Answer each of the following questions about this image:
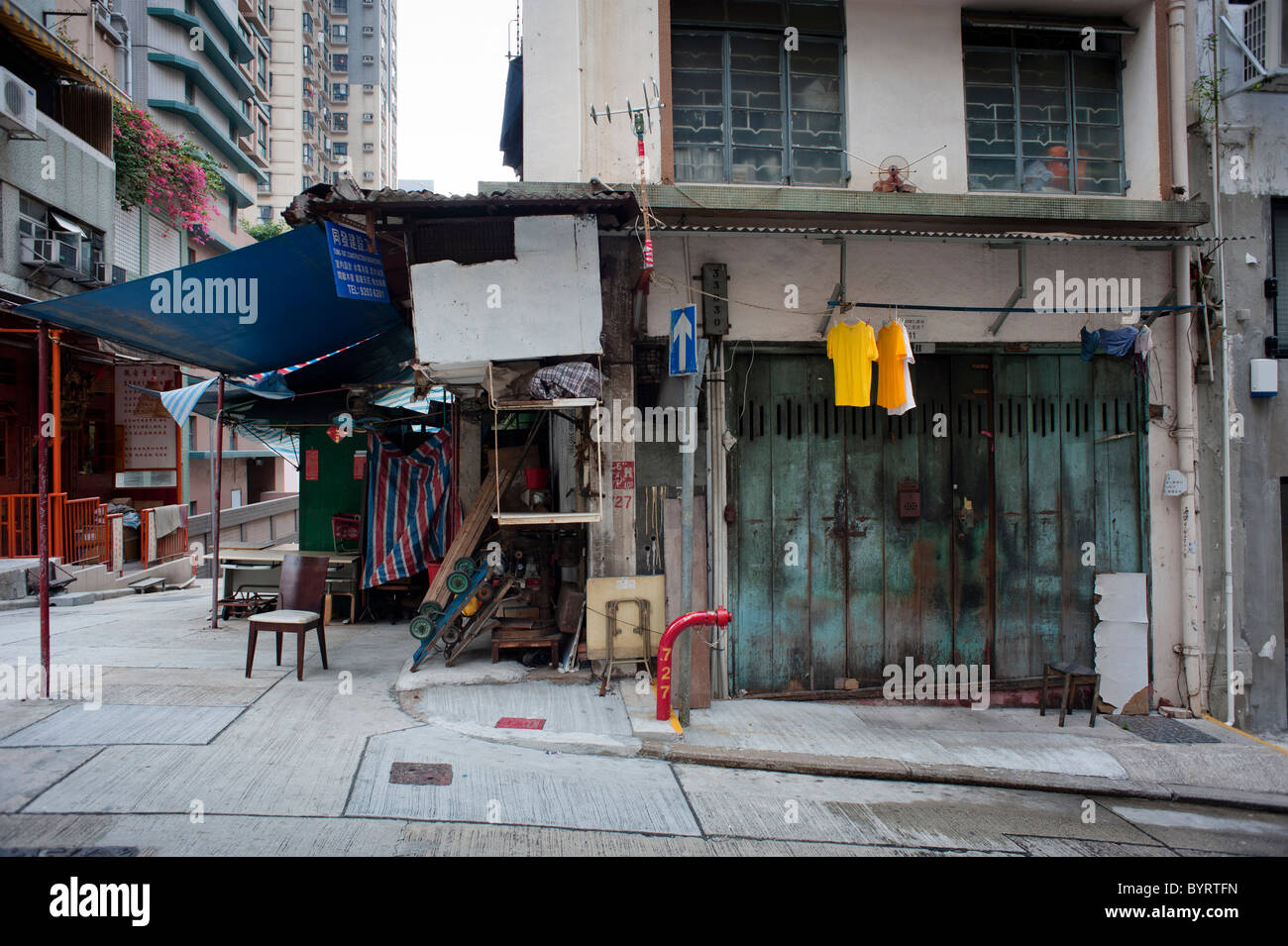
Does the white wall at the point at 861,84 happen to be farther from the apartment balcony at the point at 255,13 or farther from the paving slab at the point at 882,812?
the apartment balcony at the point at 255,13

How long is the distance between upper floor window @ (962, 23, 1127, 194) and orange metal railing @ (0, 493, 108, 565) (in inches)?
598

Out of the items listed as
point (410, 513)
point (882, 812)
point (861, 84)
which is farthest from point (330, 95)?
point (882, 812)

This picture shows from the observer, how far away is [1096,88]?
340 inches

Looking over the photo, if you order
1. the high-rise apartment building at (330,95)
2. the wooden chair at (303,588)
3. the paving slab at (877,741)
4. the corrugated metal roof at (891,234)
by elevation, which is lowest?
the paving slab at (877,741)

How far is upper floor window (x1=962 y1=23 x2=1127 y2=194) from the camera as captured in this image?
843cm

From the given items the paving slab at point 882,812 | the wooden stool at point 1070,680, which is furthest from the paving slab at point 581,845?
the wooden stool at point 1070,680

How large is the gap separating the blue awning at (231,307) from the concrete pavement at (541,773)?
3.29 meters

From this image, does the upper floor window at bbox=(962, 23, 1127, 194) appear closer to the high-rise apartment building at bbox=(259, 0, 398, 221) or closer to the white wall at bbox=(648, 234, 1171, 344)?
the white wall at bbox=(648, 234, 1171, 344)

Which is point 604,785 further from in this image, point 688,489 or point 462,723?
point 688,489

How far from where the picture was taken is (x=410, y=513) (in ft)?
33.1

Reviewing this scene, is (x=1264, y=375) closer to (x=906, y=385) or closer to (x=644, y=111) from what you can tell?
(x=906, y=385)

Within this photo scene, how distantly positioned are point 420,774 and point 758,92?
290 inches

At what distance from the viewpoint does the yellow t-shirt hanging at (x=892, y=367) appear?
7269 mm
